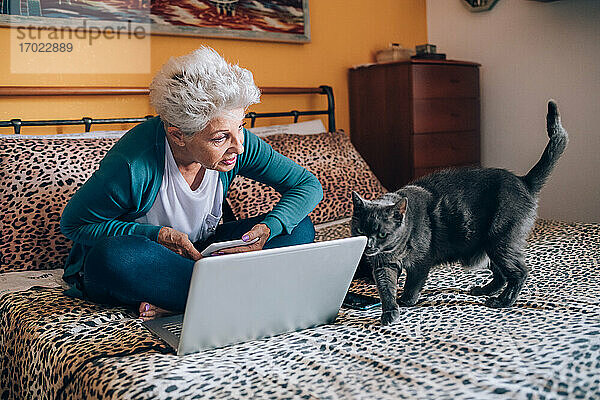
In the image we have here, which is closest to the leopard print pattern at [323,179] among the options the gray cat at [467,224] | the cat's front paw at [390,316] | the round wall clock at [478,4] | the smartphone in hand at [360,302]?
the smartphone in hand at [360,302]

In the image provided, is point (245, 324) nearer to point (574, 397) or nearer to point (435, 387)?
point (435, 387)

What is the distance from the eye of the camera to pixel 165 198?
5.83 ft

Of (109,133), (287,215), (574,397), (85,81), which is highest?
(85,81)

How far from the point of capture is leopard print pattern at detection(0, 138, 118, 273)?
210 cm

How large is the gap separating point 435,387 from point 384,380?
10 centimetres

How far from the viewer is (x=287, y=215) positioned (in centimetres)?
183

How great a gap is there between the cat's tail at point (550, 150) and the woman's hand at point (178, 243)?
0.90m

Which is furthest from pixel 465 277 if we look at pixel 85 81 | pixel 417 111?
pixel 85 81

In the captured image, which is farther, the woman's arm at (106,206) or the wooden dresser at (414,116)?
the wooden dresser at (414,116)

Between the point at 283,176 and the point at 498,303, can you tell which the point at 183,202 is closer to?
the point at 283,176

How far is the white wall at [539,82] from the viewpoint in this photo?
3.21 meters

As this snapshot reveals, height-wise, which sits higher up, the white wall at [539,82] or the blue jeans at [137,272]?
the white wall at [539,82]

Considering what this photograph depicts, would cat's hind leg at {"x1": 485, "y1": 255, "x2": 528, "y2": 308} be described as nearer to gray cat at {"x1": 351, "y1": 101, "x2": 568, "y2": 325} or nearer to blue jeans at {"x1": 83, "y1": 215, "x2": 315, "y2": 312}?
gray cat at {"x1": 351, "y1": 101, "x2": 568, "y2": 325}

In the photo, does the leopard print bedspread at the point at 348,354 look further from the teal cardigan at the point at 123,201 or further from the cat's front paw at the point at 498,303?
the teal cardigan at the point at 123,201
